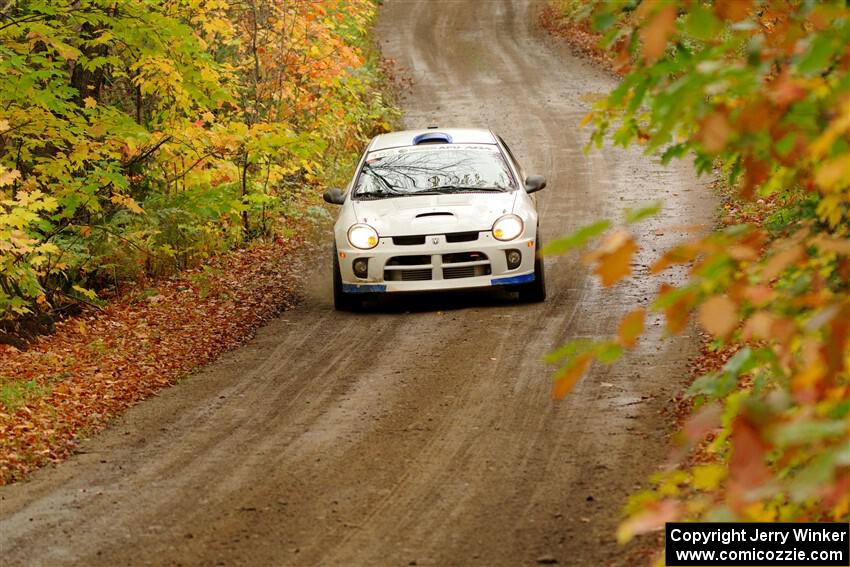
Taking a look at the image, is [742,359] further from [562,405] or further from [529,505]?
[562,405]

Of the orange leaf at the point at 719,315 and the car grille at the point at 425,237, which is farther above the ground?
the orange leaf at the point at 719,315

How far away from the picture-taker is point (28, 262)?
458 inches

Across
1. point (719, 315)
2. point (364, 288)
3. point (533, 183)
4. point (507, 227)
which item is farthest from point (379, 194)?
point (719, 315)

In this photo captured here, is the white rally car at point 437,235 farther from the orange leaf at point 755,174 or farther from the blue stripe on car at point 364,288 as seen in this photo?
the orange leaf at point 755,174

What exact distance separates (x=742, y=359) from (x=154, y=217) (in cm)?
1162

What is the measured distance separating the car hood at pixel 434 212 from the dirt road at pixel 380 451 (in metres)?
0.98

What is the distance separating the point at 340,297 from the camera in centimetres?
1234

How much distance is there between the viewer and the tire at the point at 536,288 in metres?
11.9

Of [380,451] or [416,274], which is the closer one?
[380,451]

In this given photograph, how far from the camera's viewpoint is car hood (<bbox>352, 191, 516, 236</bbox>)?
1176 cm

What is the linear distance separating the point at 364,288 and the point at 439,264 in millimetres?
901

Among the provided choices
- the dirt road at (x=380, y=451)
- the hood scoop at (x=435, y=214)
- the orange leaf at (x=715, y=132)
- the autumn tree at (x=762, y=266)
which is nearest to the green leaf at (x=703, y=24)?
the autumn tree at (x=762, y=266)

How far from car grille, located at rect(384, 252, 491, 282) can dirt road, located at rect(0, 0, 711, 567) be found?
1.56 ft

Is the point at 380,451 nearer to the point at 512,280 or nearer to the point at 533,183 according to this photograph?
the point at 512,280
